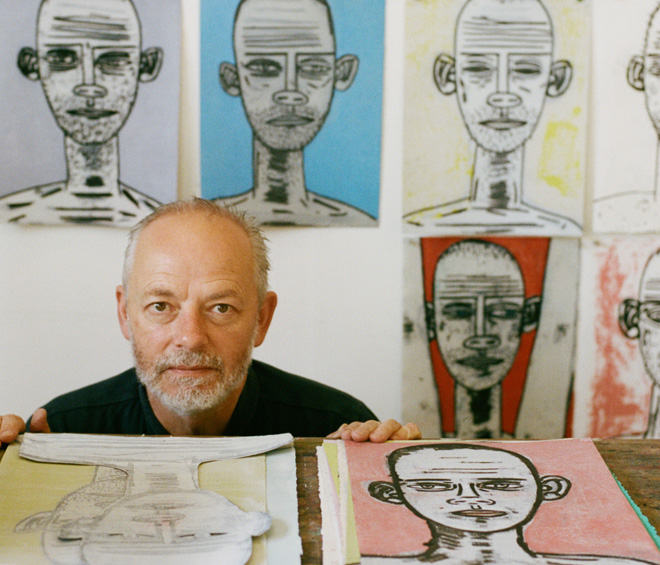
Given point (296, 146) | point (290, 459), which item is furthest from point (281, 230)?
point (290, 459)

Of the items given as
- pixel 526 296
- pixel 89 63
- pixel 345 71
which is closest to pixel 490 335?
pixel 526 296

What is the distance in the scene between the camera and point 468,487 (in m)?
0.73

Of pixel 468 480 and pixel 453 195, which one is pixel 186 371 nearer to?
pixel 468 480

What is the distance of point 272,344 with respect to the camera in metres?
1.87

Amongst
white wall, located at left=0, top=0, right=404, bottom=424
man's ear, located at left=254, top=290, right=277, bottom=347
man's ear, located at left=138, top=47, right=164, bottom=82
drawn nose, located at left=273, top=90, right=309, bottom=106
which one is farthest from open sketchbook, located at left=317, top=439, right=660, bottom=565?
man's ear, located at left=138, top=47, right=164, bottom=82

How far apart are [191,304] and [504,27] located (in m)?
1.16

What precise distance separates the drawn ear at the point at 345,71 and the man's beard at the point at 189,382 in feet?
2.98

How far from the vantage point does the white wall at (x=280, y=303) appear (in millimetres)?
1835

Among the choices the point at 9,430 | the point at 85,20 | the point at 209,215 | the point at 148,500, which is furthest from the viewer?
the point at 85,20

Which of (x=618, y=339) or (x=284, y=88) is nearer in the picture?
(x=284, y=88)

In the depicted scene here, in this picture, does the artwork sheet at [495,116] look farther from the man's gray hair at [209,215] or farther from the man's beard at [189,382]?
the man's beard at [189,382]

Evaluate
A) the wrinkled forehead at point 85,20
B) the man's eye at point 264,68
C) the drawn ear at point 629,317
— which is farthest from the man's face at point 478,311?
the wrinkled forehead at point 85,20

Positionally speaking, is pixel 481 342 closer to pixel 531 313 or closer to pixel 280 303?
pixel 531 313

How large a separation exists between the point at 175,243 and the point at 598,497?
2.48 feet
